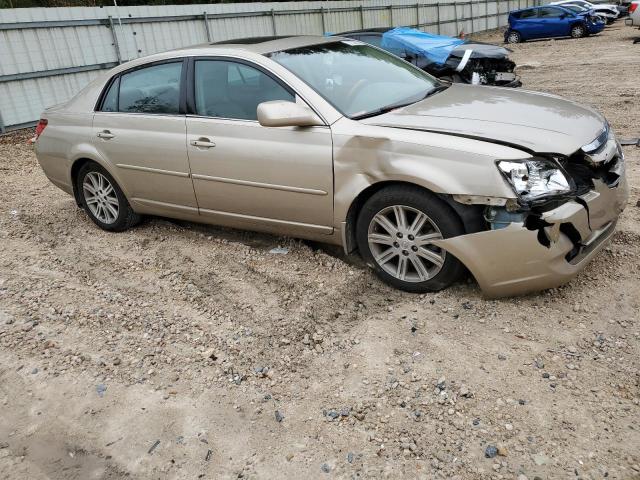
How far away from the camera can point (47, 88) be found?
1072 centimetres

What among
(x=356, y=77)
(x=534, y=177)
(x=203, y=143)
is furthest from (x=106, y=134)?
(x=534, y=177)

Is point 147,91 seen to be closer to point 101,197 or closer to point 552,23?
point 101,197

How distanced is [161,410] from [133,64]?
3207mm

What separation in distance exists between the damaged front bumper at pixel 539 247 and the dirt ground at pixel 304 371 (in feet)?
0.72

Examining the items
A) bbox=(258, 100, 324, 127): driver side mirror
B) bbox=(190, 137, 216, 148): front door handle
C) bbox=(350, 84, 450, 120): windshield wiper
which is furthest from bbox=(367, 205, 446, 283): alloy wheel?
bbox=(190, 137, 216, 148): front door handle

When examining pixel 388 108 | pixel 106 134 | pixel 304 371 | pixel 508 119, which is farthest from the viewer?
pixel 106 134

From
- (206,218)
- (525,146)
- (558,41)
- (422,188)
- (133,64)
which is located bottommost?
(558,41)

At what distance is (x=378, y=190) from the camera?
3.68 meters

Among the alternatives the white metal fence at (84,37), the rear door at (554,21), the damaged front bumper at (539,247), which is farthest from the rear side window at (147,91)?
the rear door at (554,21)

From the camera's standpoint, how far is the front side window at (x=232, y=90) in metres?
4.07

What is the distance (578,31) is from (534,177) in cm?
2208

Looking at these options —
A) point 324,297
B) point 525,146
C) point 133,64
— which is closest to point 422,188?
point 525,146

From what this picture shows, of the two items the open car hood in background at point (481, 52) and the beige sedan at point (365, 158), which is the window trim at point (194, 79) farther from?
the open car hood in background at point (481, 52)

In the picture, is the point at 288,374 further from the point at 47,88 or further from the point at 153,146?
the point at 47,88
